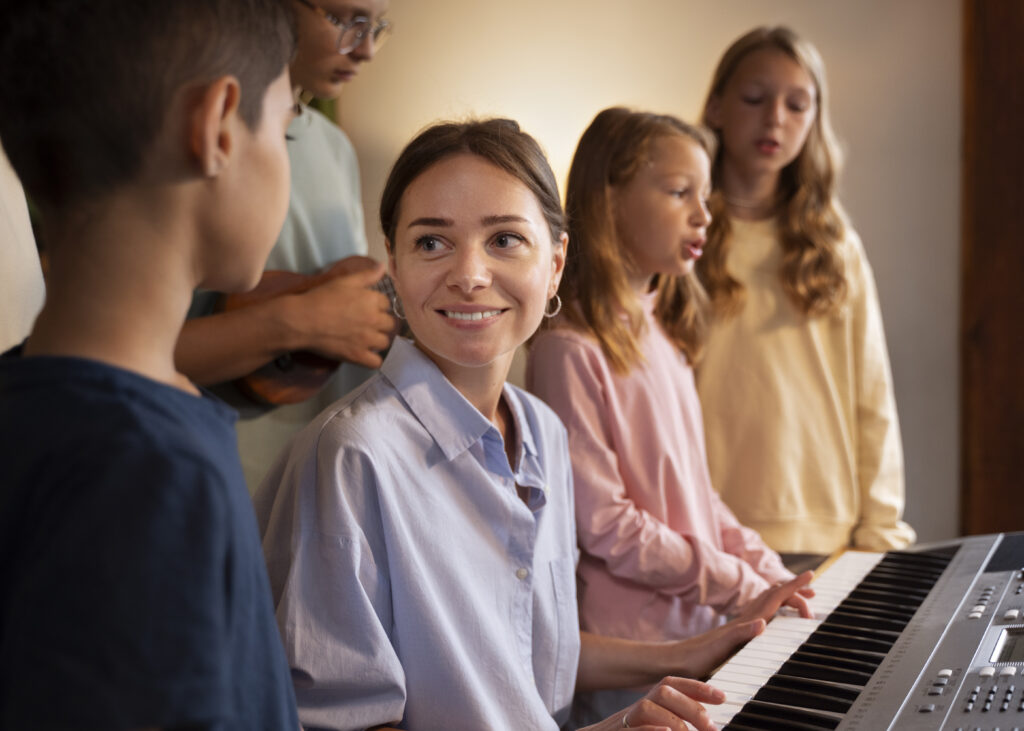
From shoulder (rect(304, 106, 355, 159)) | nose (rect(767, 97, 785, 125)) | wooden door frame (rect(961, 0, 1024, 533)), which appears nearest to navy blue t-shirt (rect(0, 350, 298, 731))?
shoulder (rect(304, 106, 355, 159))

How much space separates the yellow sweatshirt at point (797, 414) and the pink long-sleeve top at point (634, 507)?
0.40 meters

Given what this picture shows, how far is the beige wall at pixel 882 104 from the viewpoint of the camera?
2639 millimetres

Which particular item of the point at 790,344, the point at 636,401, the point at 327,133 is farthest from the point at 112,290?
the point at 790,344

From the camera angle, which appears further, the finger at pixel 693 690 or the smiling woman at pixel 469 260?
the smiling woman at pixel 469 260

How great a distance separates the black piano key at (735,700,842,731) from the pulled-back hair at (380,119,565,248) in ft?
2.09

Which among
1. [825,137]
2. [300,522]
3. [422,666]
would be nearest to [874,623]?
[422,666]

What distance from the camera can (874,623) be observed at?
1228 mm

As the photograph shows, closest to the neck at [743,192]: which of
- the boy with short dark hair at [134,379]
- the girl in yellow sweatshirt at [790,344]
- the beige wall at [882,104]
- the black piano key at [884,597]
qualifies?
the girl in yellow sweatshirt at [790,344]

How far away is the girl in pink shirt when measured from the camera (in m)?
1.58

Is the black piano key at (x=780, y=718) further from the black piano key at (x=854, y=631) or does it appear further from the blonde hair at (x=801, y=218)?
the blonde hair at (x=801, y=218)

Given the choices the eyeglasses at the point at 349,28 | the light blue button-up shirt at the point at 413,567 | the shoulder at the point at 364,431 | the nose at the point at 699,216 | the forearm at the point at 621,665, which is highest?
the eyeglasses at the point at 349,28

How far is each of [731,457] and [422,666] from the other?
1.23m

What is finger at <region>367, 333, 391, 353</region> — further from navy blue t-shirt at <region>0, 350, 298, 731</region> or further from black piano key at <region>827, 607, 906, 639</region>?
navy blue t-shirt at <region>0, 350, 298, 731</region>

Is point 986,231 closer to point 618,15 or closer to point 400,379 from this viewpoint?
point 618,15
